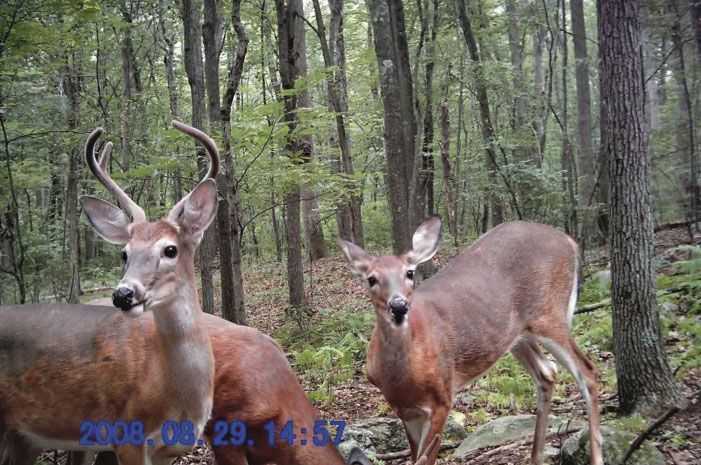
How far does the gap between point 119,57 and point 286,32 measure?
9.05 metres

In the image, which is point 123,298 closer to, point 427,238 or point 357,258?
point 357,258

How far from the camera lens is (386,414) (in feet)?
22.4

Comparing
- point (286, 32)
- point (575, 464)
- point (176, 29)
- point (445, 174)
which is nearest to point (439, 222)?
point (575, 464)

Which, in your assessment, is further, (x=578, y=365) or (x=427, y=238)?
(x=578, y=365)

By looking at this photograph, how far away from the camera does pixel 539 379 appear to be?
18.3 feet

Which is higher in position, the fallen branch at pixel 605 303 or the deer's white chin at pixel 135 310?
the deer's white chin at pixel 135 310

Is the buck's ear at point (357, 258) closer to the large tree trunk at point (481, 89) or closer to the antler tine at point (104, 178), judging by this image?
the antler tine at point (104, 178)

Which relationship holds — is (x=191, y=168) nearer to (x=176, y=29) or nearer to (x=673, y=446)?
(x=673, y=446)

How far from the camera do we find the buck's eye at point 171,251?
3514 millimetres

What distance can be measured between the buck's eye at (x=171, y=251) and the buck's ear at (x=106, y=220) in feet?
1.27

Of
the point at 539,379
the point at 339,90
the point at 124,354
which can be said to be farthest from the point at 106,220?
the point at 339,90

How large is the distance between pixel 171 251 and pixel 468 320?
2658mm

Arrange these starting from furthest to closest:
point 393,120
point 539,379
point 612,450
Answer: point 393,120
point 539,379
point 612,450

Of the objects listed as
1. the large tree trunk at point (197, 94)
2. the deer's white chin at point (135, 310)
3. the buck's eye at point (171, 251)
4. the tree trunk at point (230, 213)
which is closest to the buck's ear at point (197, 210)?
the buck's eye at point (171, 251)
